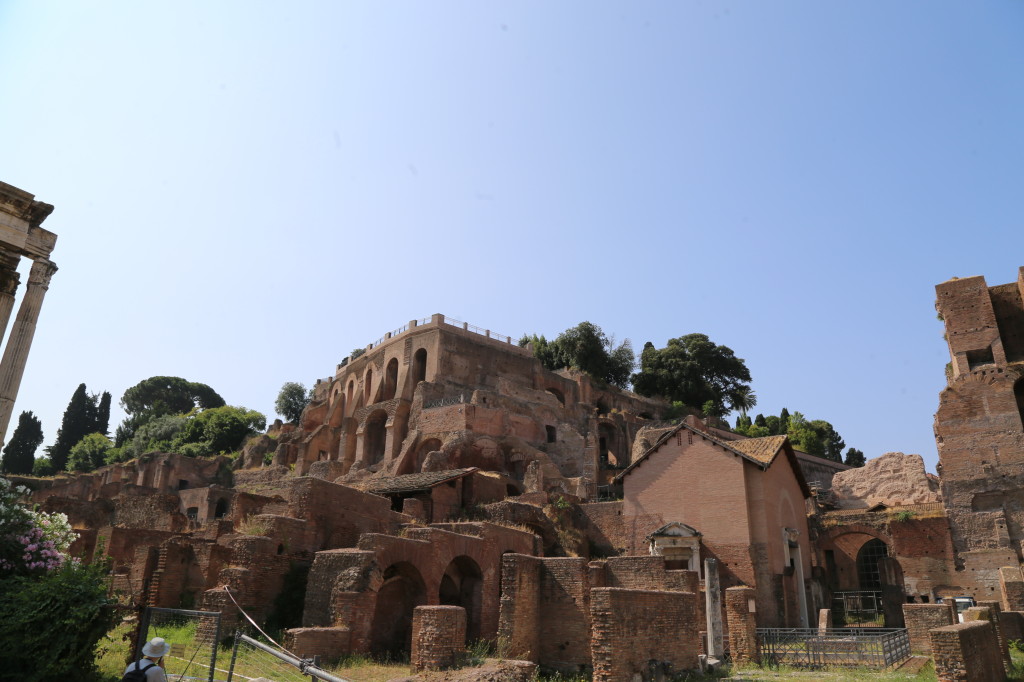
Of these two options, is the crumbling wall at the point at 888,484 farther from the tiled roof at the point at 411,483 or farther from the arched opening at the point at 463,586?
the arched opening at the point at 463,586

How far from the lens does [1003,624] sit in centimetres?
1848

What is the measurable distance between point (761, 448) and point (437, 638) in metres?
18.1

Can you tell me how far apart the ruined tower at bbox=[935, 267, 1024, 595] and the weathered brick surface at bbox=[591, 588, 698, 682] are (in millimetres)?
18303

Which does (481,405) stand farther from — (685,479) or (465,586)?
(465,586)

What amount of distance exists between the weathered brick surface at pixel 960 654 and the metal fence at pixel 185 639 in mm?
10905

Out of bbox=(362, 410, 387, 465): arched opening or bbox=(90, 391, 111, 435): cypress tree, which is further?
bbox=(90, 391, 111, 435): cypress tree

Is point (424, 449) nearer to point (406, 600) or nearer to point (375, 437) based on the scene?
point (375, 437)

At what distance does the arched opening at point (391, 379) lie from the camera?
2032 inches

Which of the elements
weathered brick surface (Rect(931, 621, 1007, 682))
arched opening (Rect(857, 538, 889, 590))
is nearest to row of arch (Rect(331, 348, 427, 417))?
arched opening (Rect(857, 538, 889, 590))

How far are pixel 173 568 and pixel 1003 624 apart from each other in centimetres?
2076

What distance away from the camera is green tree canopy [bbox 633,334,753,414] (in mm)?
61594

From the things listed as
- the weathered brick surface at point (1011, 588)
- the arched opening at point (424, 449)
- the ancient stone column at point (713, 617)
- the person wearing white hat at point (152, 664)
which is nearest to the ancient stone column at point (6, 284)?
the person wearing white hat at point (152, 664)

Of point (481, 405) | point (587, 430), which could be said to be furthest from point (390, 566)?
point (587, 430)

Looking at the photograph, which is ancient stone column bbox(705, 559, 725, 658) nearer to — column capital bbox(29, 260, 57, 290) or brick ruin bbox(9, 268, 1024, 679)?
brick ruin bbox(9, 268, 1024, 679)
